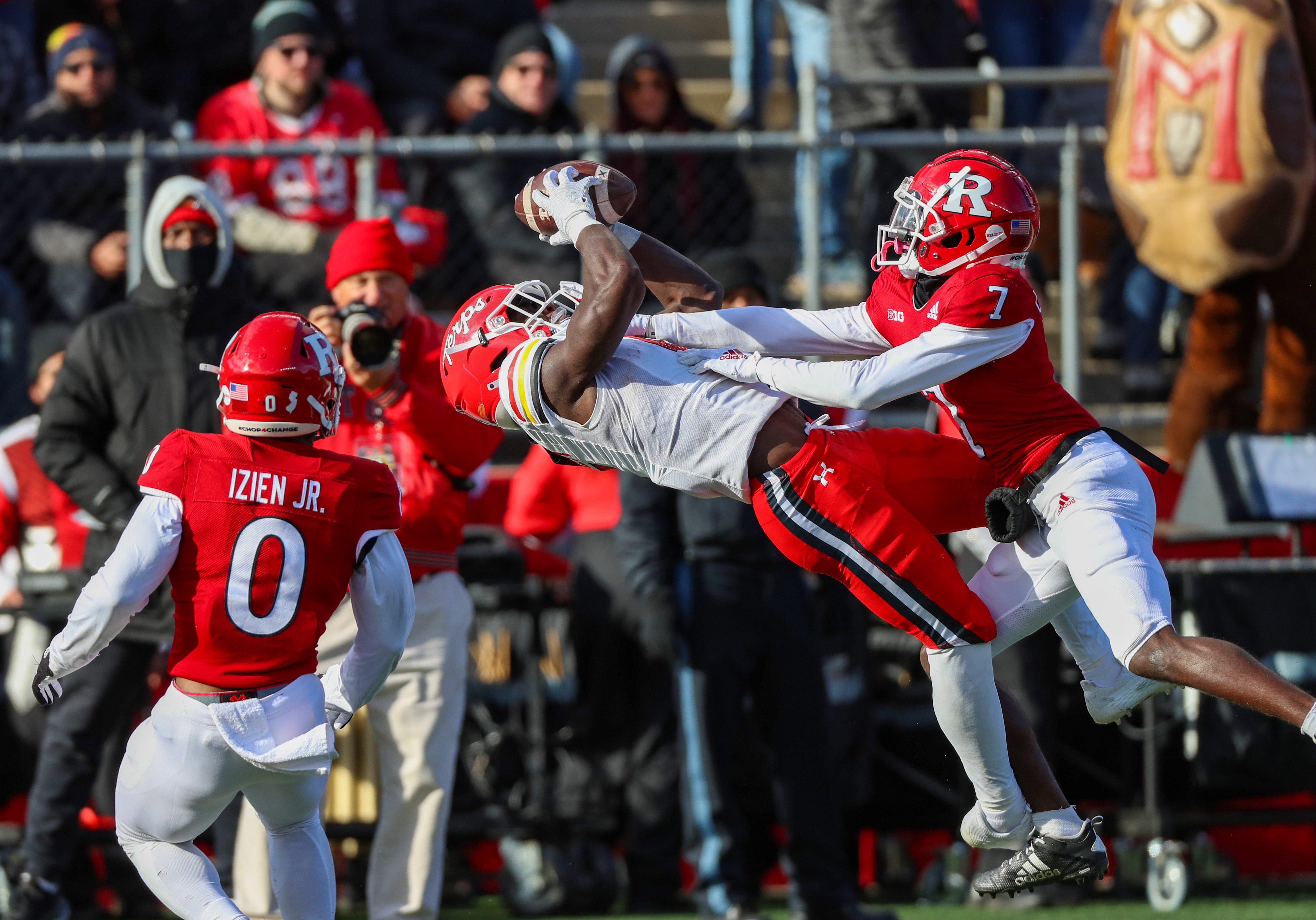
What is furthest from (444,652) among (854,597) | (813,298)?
(813,298)

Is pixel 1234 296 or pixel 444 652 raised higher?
pixel 1234 296

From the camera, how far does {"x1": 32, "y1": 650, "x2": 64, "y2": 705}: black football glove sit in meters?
4.72

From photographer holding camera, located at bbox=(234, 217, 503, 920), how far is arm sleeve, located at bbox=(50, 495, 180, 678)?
1.38 m

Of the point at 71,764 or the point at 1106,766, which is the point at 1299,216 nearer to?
the point at 1106,766

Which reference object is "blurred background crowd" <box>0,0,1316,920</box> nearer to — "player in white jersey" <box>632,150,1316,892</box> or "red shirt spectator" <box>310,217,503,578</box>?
"red shirt spectator" <box>310,217,503,578</box>

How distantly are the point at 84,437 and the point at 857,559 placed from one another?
299 cm

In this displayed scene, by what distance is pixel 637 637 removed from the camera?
745cm

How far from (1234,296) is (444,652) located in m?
3.88

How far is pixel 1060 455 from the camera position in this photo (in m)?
4.92

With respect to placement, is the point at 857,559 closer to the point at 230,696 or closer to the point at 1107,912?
the point at 230,696

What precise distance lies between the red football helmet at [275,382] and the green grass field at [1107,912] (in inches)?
124

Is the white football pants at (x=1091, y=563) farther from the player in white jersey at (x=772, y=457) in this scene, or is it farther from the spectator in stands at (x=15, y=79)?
the spectator in stands at (x=15, y=79)

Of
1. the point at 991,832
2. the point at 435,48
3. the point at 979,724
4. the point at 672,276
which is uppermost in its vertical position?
the point at 435,48

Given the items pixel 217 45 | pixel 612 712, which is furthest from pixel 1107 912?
pixel 217 45
